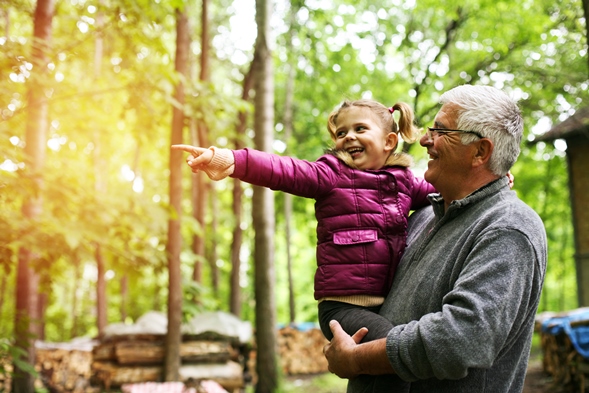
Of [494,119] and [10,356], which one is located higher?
[494,119]

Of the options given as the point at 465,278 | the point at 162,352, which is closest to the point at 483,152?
the point at 465,278

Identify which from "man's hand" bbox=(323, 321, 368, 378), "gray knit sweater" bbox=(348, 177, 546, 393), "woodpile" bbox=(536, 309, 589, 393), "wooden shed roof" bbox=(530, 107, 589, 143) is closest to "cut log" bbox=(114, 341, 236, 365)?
"woodpile" bbox=(536, 309, 589, 393)

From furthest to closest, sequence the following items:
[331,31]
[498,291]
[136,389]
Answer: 1. [331,31]
2. [136,389]
3. [498,291]

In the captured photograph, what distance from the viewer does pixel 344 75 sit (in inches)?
595

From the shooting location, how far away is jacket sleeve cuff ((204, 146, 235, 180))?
78.5 inches

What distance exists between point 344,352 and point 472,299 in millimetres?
500

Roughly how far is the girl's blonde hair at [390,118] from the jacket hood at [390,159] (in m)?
0.08

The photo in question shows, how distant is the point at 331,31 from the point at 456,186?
1348 centimetres

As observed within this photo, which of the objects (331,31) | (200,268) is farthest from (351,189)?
(331,31)

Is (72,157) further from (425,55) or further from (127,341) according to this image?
(425,55)

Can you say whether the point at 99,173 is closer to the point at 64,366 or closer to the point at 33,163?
the point at 64,366

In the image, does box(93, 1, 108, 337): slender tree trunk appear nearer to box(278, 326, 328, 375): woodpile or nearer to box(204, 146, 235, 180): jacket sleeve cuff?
box(278, 326, 328, 375): woodpile

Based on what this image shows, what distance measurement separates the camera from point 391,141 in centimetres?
245

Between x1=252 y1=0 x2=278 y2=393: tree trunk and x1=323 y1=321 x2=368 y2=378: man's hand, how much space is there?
228 inches
